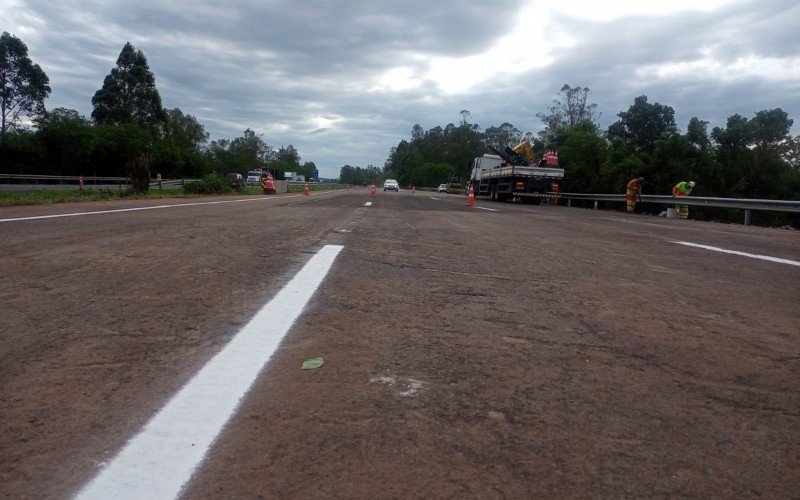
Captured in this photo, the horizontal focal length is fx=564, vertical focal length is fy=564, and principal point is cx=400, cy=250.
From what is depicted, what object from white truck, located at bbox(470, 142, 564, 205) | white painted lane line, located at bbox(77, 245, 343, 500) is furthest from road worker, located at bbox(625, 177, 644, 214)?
white painted lane line, located at bbox(77, 245, 343, 500)

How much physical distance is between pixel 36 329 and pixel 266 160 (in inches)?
6016

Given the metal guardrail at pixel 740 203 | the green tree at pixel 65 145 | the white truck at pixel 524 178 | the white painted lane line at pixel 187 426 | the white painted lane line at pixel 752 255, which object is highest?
the green tree at pixel 65 145

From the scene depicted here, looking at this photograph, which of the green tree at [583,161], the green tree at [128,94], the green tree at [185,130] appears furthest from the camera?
the green tree at [185,130]

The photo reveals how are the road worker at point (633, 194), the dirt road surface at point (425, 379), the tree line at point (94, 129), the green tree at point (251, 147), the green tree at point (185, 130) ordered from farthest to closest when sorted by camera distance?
the green tree at point (251, 147), the green tree at point (185, 130), the tree line at point (94, 129), the road worker at point (633, 194), the dirt road surface at point (425, 379)

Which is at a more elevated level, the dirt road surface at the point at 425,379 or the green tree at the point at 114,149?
the green tree at the point at 114,149

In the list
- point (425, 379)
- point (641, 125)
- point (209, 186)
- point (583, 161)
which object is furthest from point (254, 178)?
point (425, 379)

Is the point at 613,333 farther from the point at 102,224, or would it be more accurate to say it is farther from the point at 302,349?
the point at 102,224

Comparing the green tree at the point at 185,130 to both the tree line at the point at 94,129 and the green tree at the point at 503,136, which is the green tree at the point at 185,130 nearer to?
the tree line at the point at 94,129

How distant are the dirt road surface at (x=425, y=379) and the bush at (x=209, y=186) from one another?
27.2 m

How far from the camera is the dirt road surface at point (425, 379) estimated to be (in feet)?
5.87

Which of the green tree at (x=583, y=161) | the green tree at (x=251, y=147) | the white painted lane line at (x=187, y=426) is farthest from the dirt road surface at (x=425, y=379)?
the green tree at (x=251, y=147)

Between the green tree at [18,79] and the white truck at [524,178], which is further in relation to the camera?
the green tree at [18,79]

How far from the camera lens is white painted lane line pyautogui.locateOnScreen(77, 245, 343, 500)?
5.47 ft

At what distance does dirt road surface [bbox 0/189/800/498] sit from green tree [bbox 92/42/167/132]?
81706mm
